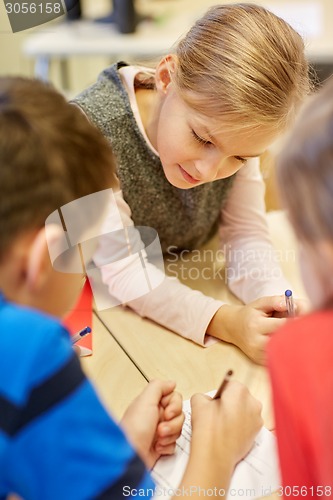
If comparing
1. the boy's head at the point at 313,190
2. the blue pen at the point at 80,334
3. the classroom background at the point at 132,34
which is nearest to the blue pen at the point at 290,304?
the blue pen at the point at 80,334

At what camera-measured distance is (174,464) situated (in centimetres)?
73

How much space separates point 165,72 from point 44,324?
1.95 ft

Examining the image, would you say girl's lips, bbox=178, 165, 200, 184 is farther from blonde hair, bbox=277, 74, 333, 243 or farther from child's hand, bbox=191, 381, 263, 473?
blonde hair, bbox=277, 74, 333, 243

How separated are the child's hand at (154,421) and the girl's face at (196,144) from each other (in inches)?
13.8

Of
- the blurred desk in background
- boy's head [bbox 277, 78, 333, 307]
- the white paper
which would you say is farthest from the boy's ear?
the blurred desk in background

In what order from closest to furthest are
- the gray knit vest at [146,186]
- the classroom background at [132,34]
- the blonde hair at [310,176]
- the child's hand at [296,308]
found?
the blonde hair at [310,176] < the child's hand at [296,308] < the gray knit vest at [146,186] < the classroom background at [132,34]

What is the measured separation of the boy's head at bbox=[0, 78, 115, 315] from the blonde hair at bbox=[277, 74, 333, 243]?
174 millimetres

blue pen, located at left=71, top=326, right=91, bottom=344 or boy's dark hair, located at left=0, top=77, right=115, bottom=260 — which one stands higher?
boy's dark hair, located at left=0, top=77, right=115, bottom=260

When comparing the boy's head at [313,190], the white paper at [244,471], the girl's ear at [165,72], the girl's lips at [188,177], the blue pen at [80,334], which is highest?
the boy's head at [313,190]

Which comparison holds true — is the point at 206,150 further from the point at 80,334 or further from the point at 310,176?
the point at 310,176

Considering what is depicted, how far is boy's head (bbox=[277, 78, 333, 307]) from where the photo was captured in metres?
0.46

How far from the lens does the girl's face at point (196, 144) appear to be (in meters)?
0.91

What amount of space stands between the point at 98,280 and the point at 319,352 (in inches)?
24.6

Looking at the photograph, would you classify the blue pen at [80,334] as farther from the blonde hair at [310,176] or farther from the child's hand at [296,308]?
the blonde hair at [310,176]
